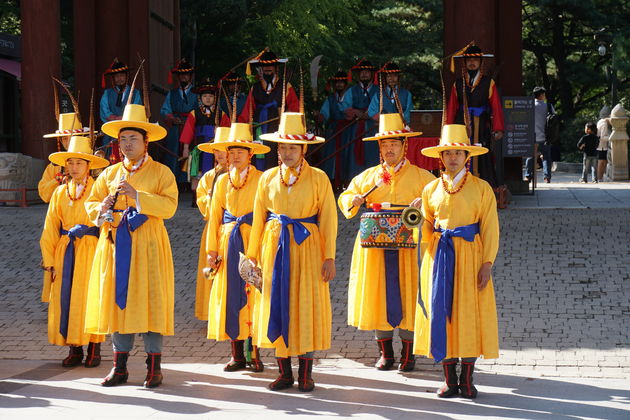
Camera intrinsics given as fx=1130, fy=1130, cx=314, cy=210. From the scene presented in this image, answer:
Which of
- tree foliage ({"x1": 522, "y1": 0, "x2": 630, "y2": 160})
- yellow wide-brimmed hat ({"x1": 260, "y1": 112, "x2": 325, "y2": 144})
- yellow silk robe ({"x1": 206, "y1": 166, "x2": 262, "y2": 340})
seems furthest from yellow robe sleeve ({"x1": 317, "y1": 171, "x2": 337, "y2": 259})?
tree foliage ({"x1": 522, "y1": 0, "x2": 630, "y2": 160})

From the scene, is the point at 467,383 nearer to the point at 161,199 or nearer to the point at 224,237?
the point at 224,237

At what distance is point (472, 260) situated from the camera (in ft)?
25.1

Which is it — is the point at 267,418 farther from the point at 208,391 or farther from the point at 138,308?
the point at 138,308

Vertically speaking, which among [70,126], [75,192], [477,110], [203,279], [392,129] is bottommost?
[203,279]

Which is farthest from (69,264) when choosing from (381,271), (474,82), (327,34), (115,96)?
(327,34)

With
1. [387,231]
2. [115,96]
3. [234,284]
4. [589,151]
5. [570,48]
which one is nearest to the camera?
[387,231]

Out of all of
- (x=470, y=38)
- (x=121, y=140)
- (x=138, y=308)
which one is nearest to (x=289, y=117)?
(x=121, y=140)

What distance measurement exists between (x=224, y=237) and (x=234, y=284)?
37 cm

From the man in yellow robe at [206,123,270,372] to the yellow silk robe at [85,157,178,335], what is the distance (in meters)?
0.56

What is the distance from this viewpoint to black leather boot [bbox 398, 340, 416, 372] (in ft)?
28.1

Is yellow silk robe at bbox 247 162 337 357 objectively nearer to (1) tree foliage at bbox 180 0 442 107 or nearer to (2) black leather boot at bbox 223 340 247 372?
(2) black leather boot at bbox 223 340 247 372

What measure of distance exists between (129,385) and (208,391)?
0.61 m

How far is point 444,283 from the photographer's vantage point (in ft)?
25.1

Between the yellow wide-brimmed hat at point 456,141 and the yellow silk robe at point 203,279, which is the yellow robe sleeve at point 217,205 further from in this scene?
the yellow wide-brimmed hat at point 456,141
